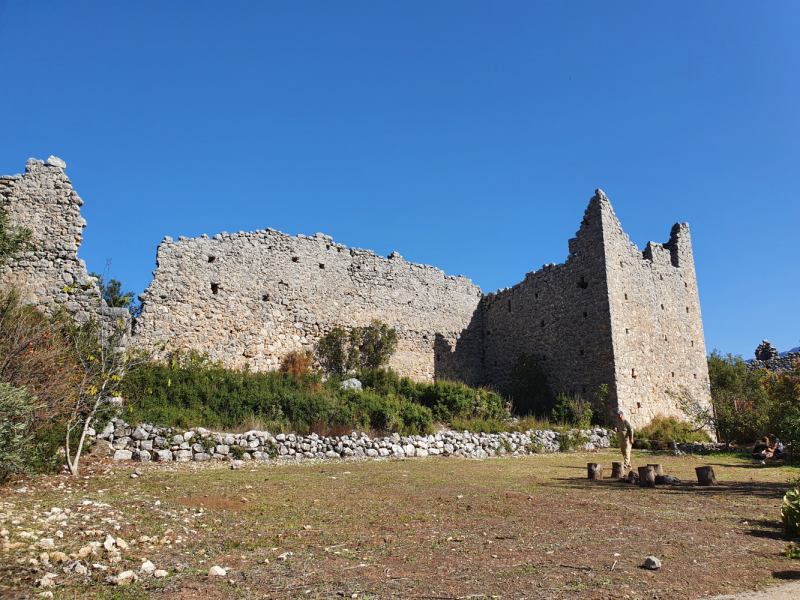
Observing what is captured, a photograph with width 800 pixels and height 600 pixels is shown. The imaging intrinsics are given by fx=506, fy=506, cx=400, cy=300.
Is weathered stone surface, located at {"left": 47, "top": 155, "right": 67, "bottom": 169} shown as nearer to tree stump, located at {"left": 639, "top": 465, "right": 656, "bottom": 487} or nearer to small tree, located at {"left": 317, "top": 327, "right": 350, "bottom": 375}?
small tree, located at {"left": 317, "top": 327, "right": 350, "bottom": 375}

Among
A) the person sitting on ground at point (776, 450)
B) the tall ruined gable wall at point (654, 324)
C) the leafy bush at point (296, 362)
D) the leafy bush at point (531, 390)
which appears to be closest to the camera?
the person sitting on ground at point (776, 450)

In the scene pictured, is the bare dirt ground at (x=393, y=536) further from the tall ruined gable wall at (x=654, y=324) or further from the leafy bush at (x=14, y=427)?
the tall ruined gable wall at (x=654, y=324)

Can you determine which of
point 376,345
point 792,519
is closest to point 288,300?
point 376,345

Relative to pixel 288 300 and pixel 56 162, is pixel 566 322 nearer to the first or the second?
pixel 288 300

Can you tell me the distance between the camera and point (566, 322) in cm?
1898

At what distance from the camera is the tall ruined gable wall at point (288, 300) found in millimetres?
15781

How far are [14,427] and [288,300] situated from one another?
38.4 ft

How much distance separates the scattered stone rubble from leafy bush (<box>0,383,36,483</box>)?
10.0 feet

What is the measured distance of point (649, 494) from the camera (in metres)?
7.48

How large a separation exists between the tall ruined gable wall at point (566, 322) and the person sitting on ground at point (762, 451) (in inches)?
188

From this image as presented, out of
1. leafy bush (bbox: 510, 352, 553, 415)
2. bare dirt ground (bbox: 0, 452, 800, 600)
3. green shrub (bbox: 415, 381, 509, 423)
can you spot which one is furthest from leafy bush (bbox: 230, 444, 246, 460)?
leafy bush (bbox: 510, 352, 553, 415)

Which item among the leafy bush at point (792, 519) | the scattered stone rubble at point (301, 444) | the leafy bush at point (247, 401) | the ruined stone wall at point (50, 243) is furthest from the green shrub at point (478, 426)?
the leafy bush at point (792, 519)

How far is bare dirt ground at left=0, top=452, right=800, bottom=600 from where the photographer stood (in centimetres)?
353

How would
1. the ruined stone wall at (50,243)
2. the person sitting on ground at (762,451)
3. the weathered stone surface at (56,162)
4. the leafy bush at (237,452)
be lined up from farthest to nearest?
the weathered stone surface at (56,162)
the person sitting on ground at (762,451)
the ruined stone wall at (50,243)
the leafy bush at (237,452)
